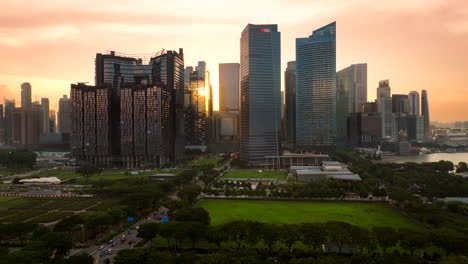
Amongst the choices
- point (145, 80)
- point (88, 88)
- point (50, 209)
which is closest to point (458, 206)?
point (50, 209)

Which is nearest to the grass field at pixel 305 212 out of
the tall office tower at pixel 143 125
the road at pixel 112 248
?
the road at pixel 112 248

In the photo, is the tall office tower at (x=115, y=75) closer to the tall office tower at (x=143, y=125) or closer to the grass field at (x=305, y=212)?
the tall office tower at (x=143, y=125)

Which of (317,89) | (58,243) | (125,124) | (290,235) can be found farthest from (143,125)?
(290,235)

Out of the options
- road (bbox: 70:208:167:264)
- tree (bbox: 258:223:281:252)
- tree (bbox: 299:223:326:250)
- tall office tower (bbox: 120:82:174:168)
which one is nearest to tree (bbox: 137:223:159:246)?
road (bbox: 70:208:167:264)

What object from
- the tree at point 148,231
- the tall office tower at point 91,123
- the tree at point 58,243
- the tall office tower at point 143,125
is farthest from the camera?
the tall office tower at point 91,123

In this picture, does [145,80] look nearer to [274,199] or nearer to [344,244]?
[274,199]

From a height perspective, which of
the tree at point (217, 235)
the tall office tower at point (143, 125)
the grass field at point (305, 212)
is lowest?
the grass field at point (305, 212)

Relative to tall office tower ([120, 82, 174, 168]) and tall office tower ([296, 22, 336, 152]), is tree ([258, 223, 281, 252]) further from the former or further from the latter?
tall office tower ([296, 22, 336, 152])
